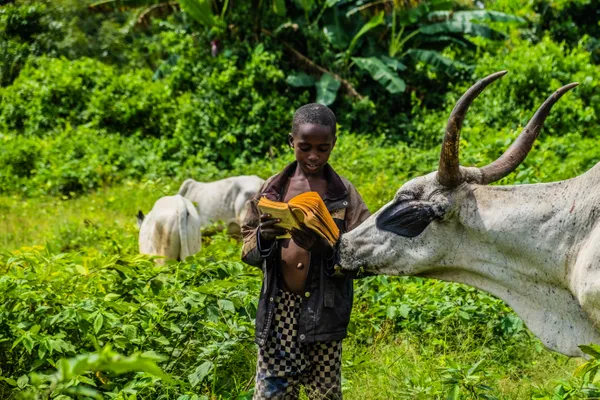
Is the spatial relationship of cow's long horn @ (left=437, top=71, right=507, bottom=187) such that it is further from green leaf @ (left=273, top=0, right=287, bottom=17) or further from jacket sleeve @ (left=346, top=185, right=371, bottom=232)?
green leaf @ (left=273, top=0, right=287, bottom=17)

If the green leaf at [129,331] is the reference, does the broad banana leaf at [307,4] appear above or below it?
above

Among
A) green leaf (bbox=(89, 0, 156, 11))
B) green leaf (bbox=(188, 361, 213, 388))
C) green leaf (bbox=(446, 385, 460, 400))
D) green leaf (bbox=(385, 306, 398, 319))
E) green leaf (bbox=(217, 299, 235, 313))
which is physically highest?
green leaf (bbox=(89, 0, 156, 11))

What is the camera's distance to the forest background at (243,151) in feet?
12.8

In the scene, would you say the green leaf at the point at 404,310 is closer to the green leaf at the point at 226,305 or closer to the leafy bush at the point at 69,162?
the green leaf at the point at 226,305

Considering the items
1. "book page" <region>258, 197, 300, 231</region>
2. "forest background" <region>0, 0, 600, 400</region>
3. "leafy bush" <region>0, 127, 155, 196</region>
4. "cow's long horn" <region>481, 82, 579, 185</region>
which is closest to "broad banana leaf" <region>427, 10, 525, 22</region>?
"forest background" <region>0, 0, 600, 400</region>

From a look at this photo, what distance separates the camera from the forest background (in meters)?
3.90

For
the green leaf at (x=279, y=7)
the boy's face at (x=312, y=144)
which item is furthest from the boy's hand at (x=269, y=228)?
the green leaf at (x=279, y=7)

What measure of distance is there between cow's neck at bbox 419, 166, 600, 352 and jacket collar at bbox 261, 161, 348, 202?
48 cm

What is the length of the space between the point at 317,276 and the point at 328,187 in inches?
13.8

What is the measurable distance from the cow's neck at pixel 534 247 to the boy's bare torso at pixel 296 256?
20.9 inches

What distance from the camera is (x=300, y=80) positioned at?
12523mm

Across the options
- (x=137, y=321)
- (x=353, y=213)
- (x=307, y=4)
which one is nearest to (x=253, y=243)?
(x=353, y=213)

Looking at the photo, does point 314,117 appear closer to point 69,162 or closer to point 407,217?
point 407,217

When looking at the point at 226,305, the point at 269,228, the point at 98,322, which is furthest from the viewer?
the point at 226,305
